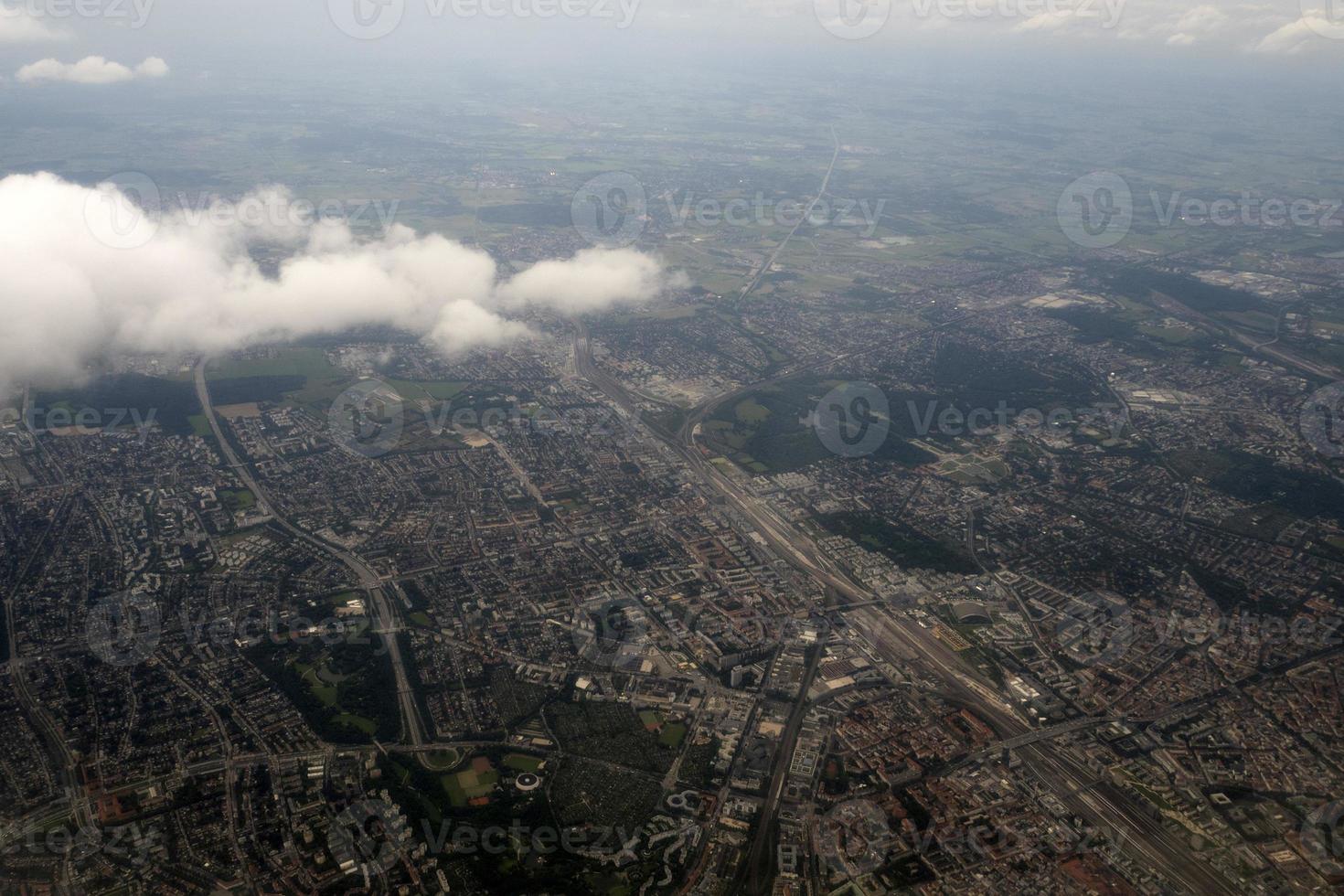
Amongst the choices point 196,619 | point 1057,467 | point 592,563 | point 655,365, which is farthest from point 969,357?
point 196,619

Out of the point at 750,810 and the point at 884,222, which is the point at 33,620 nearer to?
the point at 750,810

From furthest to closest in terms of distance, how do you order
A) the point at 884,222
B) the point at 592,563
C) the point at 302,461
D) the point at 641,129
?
1. the point at 641,129
2. the point at 884,222
3. the point at 302,461
4. the point at 592,563

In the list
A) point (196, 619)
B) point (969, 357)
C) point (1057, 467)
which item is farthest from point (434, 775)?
point (969, 357)

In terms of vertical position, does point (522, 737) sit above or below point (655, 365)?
below

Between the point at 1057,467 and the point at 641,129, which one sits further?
the point at 641,129

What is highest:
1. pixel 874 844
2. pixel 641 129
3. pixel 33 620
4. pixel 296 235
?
pixel 641 129

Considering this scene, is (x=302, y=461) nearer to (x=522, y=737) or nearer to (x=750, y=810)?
(x=522, y=737)

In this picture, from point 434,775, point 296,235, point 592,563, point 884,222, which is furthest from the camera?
point 884,222
